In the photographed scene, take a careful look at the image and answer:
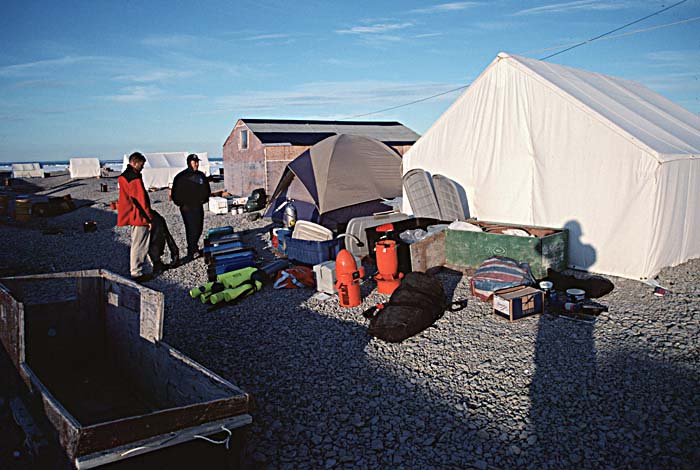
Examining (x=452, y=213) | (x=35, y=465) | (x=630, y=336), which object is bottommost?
(x=35, y=465)

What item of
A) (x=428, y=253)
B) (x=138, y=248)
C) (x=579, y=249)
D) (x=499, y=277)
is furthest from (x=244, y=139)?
(x=499, y=277)

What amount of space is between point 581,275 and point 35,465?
7471 mm

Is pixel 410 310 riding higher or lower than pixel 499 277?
lower

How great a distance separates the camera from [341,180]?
12680 millimetres

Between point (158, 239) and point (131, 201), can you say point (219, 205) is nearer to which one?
point (158, 239)

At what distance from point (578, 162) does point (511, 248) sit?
2.08 m

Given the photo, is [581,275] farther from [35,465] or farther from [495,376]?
[35,465]

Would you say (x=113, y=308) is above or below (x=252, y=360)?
above

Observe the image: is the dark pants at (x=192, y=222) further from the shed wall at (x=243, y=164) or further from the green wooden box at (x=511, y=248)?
the shed wall at (x=243, y=164)

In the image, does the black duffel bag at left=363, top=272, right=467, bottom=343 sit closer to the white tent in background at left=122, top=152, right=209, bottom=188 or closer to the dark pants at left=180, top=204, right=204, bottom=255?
the dark pants at left=180, top=204, right=204, bottom=255

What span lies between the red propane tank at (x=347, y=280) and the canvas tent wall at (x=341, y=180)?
512cm

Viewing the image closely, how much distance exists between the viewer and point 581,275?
791 centimetres

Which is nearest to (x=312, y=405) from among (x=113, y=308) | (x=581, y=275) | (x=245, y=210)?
(x=113, y=308)

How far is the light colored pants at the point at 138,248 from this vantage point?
8.52 metres
